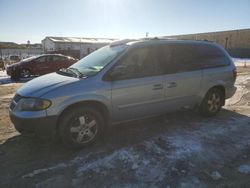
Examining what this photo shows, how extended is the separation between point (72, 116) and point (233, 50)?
159 ft

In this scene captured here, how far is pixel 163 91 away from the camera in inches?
178

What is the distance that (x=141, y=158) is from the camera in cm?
364

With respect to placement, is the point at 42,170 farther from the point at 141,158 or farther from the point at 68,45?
the point at 68,45

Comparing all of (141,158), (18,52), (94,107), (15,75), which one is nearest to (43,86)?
(94,107)

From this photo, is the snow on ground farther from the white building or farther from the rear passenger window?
the white building

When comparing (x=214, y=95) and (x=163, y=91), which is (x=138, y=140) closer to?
(x=163, y=91)

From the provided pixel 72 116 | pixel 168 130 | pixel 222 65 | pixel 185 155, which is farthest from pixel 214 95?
pixel 72 116

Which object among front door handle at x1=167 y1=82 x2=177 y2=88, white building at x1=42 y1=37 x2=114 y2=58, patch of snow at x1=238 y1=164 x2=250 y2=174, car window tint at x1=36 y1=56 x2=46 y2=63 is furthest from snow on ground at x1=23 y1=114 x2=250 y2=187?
white building at x1=42 y1=37 x2=114 y2=58

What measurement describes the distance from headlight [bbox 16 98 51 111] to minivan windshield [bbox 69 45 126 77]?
2.74 feet

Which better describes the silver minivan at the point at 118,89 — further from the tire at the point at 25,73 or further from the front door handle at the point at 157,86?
the tire at the point at 25,73

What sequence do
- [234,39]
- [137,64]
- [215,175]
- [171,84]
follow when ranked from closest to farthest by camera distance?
1. [215,175]
2. [137,64]
3. [171,84]
4. [234,39]

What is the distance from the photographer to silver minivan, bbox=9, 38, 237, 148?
3.56m

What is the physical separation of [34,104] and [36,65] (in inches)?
476

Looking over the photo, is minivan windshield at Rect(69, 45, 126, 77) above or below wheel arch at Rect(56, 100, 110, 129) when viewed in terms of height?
above
